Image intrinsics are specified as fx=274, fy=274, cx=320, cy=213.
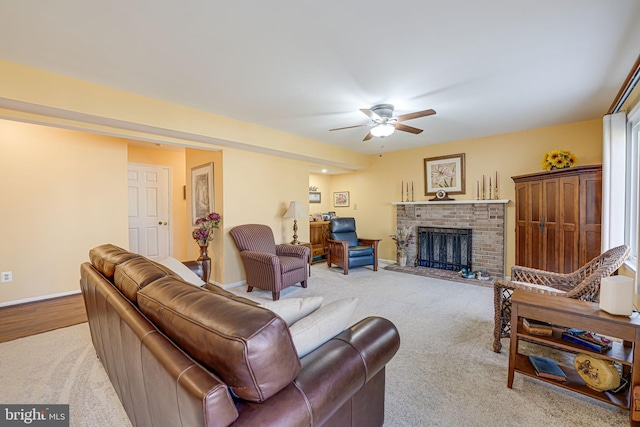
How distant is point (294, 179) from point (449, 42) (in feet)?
11.7

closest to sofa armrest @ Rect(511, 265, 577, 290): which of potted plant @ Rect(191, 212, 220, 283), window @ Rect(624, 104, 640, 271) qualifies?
window @ Rect(624, 104, 640, 271)

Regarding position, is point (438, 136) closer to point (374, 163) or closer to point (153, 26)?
point (374, 163)

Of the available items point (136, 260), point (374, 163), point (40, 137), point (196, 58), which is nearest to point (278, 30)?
point (196, 58)

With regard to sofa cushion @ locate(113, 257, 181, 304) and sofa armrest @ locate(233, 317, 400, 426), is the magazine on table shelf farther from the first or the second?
sofa cushion @ locate(113, 257, 181, 304)

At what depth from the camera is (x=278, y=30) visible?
1.85 metres

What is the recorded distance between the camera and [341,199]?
6.97 metres

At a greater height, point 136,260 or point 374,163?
point 374,163

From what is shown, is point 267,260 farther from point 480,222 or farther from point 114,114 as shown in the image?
point 480,222

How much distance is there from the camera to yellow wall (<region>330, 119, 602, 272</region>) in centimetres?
391

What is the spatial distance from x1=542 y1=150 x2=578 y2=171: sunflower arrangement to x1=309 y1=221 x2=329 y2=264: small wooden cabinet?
12.8 ft

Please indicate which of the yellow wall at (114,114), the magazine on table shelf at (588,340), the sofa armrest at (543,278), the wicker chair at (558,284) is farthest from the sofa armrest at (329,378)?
the yellow wall at (114,114)

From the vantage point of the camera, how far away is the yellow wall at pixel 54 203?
11.1ft

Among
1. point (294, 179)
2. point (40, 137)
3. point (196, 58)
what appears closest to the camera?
point (196, 58)

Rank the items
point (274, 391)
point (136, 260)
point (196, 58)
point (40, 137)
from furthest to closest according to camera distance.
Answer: point (40, 137)
point (196, 58)
point (136, 260)
point (274, 391)
